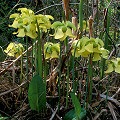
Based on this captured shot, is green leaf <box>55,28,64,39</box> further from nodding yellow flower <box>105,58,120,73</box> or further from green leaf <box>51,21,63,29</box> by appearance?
nodding yellow flower <box>105,58,120,73</box>

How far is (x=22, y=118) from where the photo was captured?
877mm

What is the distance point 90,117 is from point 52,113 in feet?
0.68

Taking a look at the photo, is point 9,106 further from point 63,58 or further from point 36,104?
point 63,58

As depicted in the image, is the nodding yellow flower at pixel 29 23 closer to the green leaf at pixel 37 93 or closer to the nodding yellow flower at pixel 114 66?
the green leaf at pixel 37 93

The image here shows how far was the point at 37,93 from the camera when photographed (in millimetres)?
812

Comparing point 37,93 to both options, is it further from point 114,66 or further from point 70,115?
point 114,66

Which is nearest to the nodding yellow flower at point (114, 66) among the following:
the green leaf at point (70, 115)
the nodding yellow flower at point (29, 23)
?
the green leaf at point (70, 115)

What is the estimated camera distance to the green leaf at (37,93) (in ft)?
2.56

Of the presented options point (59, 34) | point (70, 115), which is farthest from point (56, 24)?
point (70, 115)

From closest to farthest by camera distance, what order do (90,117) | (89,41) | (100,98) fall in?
1. (89,41)
2. (90,117)
3. (100,98)

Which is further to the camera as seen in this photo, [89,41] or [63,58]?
[63,58]

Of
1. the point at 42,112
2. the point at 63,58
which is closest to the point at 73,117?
the point at 42,112

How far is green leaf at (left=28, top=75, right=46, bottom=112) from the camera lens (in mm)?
780

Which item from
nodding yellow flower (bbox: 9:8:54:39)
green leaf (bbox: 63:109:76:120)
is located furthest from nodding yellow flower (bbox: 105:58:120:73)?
nodding yellow flower (bbox: 9:8:54:39)
